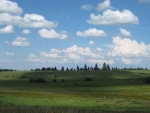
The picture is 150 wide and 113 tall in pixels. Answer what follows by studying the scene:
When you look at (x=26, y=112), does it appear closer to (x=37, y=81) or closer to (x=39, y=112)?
(x=39, y=112)

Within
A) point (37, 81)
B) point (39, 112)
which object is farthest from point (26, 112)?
point (37, 81)

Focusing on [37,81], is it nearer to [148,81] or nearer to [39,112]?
[148,81]

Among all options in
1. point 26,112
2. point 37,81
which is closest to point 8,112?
point 26,112

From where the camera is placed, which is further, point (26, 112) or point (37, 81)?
point (37, 81)

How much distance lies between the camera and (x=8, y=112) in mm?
16672

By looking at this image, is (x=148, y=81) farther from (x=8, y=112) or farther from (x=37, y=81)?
(x=8, y=112)

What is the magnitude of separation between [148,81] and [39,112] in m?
123

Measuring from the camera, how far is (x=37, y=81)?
135875mm

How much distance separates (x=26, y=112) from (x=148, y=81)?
124 metres

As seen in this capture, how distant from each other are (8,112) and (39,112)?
1.67 m

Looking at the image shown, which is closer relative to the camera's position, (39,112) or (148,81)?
(39,112)

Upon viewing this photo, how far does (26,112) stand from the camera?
16781mm

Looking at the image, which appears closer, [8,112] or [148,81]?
[8,112]

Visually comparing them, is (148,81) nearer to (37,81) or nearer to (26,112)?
(37,81)
